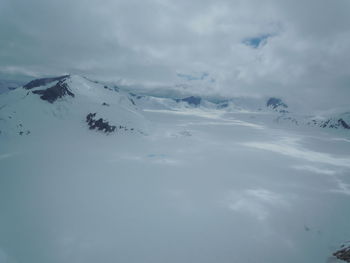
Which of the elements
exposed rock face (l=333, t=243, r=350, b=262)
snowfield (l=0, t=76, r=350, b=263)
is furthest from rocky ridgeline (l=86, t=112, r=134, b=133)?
exposed rock face (l=333, t=243, r=350, b=262)

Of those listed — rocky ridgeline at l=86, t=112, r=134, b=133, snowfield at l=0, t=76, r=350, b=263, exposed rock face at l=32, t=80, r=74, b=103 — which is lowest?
snowfield at l=0, t=76, r=350, b=263

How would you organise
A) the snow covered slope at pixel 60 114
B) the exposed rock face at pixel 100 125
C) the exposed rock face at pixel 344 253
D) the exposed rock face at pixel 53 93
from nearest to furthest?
the exposed rock face at pixel 344 253
the snow covered slope at pixel 60 114
the exposed rock face at pixel 100 125
the exposed rock face at pixel 53 93

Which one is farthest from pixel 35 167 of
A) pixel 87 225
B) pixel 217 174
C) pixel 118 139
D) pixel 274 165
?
pixel 274 165

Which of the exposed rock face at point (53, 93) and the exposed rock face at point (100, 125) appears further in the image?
the exposed rock face at point (53, 93)

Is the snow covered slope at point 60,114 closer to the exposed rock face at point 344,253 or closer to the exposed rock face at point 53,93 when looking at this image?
the exposed rock face at point 53,93

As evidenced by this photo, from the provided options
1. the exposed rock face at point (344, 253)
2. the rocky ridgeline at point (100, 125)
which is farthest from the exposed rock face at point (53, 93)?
the exposed rock face at point (344, 253)

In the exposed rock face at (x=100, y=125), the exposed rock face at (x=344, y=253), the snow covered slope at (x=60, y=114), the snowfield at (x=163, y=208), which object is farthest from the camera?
the exposed rock face at (x=100, y=125)

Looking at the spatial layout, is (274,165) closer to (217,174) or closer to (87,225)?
(217,174)

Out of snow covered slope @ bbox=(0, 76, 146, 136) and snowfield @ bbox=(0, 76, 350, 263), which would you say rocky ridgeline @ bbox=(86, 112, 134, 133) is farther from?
snowfield @ bbox=(0, 76, 350, 263)

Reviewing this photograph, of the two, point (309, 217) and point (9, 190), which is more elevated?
point (309, 217)
